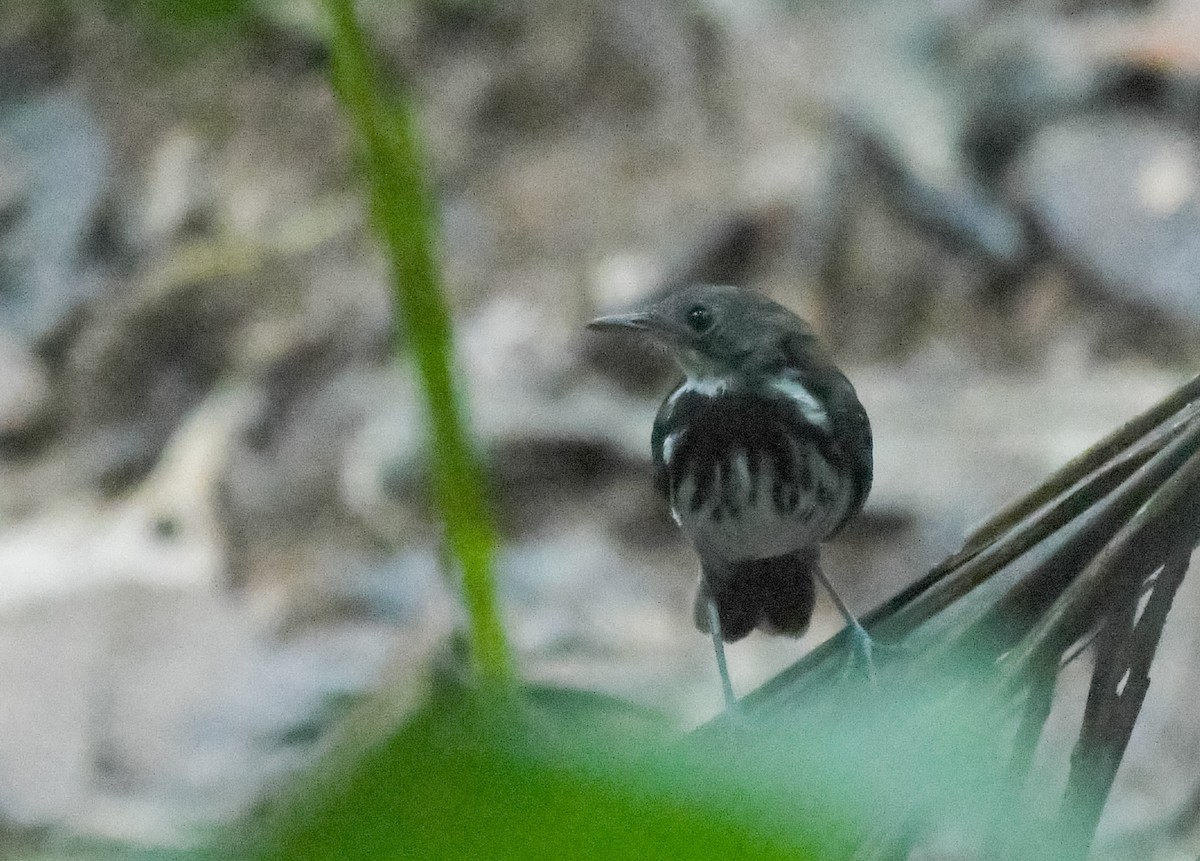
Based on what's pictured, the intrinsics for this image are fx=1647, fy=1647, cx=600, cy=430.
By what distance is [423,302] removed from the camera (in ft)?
1.21

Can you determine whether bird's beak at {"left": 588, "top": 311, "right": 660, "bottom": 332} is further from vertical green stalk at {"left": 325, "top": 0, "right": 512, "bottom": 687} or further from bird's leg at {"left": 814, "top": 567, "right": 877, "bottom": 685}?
vertical green stalk at {"left": 325, "top": 0, "right": 512, "bottom": 687}

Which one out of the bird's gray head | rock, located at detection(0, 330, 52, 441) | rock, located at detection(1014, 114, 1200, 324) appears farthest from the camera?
rock, located at detection(0, 330, 52, 441)

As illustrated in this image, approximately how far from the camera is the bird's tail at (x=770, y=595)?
0.97m

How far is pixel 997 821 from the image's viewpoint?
63cm

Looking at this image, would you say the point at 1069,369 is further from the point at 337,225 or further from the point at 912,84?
the point at 337,225

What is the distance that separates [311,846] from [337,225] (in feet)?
12.5

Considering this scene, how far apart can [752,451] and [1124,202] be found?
224 cm

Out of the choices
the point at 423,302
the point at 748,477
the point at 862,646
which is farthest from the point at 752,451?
the point at 423,302

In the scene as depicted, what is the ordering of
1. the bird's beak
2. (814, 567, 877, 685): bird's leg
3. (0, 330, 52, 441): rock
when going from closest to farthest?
(814, 567, 877, 685): bird's leg
the bird's beak
(0, 330, 52, 441): rock

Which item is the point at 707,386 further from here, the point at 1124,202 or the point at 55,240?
the point at 55,240

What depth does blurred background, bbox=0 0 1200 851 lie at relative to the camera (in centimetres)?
253

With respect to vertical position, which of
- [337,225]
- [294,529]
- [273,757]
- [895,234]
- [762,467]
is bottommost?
[762,467]

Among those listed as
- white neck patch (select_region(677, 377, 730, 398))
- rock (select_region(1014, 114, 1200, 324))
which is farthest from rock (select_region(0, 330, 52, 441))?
white neck patch (select_region(677, 377, 730, 398))

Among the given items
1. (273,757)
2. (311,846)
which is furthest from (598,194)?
(311,846)
